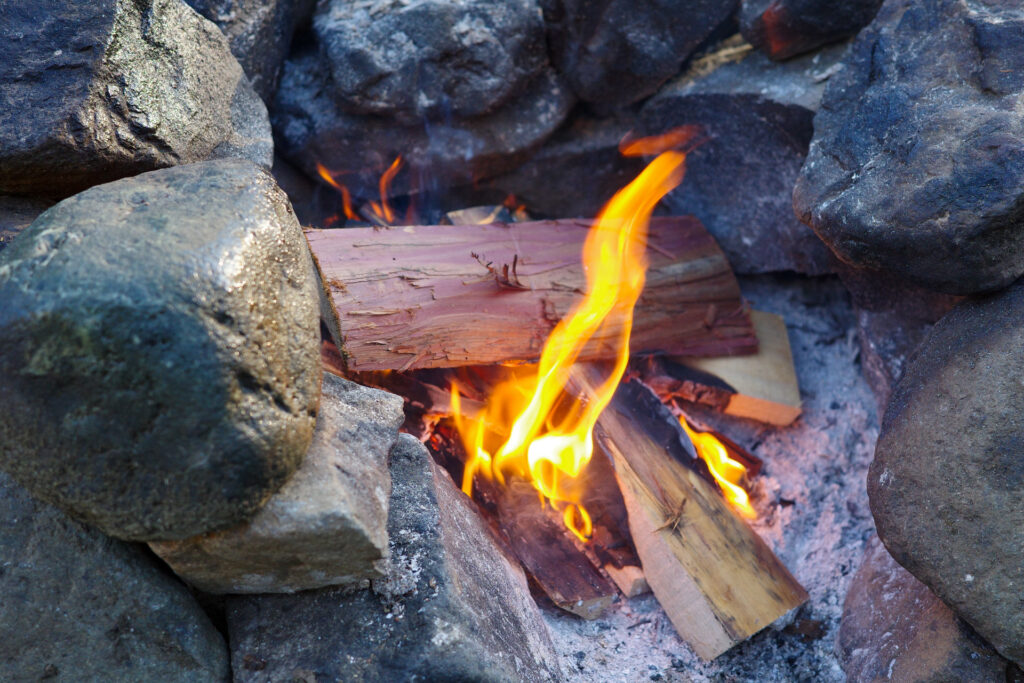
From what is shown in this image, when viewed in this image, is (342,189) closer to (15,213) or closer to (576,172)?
(576,172)

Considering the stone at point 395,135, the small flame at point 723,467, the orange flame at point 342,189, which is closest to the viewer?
the small flame at point 723,467

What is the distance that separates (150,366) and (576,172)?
7.77 feet

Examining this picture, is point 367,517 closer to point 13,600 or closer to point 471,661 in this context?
point 471,661

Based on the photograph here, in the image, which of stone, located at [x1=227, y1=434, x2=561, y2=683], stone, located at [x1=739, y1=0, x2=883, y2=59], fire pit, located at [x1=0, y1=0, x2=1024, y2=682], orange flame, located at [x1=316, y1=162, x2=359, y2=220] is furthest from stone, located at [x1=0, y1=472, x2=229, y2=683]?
stone, located at [x1=739, y1=0, x2=883, y2=59]

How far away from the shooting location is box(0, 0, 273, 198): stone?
177cm

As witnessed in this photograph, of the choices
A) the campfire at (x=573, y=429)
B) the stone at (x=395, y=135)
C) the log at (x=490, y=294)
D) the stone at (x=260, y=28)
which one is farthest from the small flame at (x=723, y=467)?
the stone at (x=260, y=28)

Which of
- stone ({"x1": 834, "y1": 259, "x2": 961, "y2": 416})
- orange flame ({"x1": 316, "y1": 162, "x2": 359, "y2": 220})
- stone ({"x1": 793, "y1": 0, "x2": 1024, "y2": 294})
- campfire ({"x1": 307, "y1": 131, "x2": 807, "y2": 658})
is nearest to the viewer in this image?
stone ({"x1": 793, "y1": 0, "x2": 1024, "y2": 294})

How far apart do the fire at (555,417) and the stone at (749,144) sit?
72 centimetres

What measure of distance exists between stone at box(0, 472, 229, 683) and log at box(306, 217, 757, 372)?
850mm

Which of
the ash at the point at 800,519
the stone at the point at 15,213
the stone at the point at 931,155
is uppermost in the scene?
the stone at the point at 15,213

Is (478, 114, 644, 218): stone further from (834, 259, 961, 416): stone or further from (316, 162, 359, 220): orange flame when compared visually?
(834, 259, 961, 416): stone

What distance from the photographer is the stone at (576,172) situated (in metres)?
3.23

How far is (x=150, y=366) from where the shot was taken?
4.17ft

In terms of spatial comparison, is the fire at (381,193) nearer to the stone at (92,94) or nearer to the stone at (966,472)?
the stone at (92,94)
